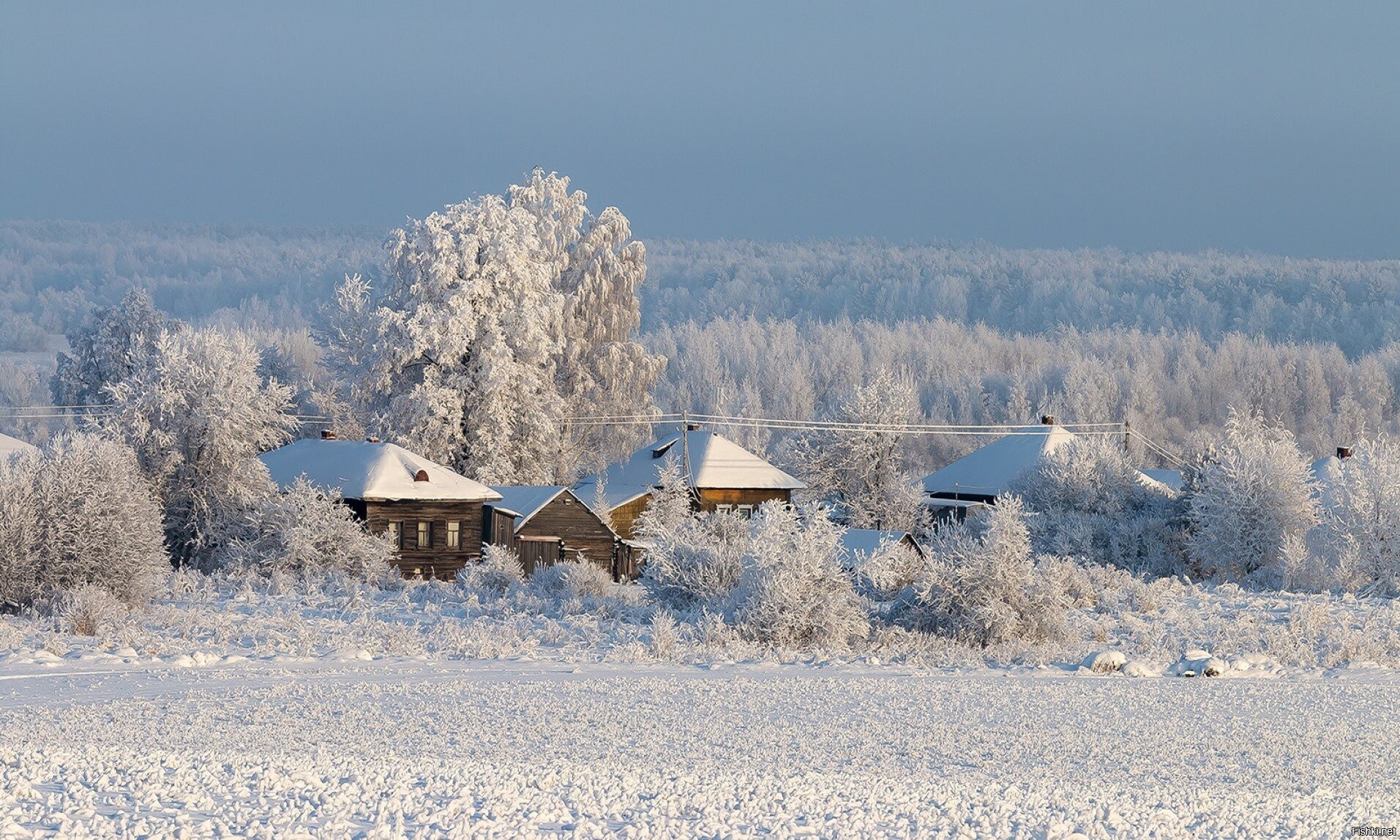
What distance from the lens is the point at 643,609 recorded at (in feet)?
79.3

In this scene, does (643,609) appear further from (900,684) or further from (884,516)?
(884,516)

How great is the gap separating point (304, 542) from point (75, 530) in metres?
8.17

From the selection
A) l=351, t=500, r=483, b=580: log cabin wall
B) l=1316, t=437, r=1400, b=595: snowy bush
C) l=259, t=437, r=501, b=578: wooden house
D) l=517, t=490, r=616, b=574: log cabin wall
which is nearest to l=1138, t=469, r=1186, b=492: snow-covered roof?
l=1316, t=437, r=1400, b=595: snowy bush

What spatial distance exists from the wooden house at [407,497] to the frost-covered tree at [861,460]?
59.8 ft

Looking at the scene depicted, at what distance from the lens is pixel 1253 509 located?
43.1 m

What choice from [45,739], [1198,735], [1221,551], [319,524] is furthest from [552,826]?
[1221,551]

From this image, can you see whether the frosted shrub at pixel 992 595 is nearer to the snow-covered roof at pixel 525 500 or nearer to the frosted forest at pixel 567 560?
the frosted forest at pixel 567 560

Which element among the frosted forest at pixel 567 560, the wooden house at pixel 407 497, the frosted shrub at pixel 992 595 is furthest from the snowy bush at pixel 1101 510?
the frosted shrub at pixel 992 595

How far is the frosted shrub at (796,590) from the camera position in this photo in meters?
20.6

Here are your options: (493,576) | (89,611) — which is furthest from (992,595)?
(89,611)

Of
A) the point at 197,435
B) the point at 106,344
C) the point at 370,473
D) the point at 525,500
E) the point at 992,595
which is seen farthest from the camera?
the point at 106,344

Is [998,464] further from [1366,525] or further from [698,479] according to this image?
[1366,525]

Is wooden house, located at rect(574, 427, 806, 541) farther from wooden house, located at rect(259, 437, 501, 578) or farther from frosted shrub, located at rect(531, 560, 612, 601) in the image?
frosted shrub, located at rect(531, 560, 612, 601)

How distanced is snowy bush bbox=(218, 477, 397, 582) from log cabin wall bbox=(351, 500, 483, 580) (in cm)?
543
